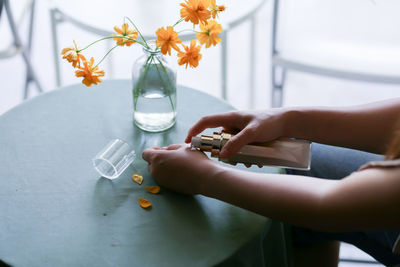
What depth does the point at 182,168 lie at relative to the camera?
3.10 feet

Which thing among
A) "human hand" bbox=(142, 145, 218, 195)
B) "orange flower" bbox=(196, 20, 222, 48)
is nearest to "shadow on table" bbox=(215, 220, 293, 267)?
"human hand" bbox=(142, 145, 218, 195)

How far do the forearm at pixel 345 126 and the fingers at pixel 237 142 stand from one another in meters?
0.12

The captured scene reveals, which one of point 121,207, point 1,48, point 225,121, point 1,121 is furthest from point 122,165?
point 1,48

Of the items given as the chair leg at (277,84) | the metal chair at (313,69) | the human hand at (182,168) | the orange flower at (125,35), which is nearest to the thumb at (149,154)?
the human hand at (182,168)

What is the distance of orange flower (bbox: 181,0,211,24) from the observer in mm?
923

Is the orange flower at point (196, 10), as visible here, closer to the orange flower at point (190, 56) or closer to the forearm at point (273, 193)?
the orange flower at point (190, 56)

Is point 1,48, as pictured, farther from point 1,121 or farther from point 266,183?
point 266,183

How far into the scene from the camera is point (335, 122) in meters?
1.05

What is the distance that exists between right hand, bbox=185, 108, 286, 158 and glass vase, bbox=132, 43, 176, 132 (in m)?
0.11

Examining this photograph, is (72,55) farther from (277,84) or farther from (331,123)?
(277,84)

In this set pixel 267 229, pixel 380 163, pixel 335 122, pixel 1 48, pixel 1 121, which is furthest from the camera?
pixel 1 48

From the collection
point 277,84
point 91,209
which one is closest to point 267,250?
point 91,209

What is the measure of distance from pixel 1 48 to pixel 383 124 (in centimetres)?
138

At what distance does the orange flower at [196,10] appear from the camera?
92 centimetres
